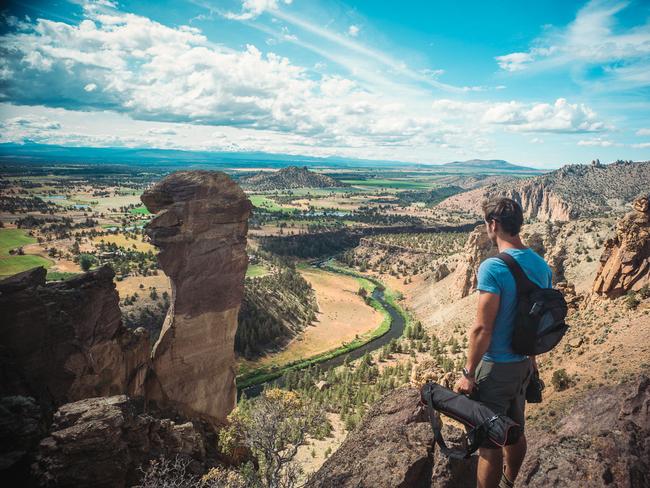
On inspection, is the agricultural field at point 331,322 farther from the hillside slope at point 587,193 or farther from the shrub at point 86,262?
the hillside slope at point 587,193

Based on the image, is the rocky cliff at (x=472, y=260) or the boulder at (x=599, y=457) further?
the rocky cliff at (x=472, y=260)

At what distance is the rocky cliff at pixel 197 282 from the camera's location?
2380cm

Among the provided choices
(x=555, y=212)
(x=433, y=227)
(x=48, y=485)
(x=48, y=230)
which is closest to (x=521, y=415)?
(x=48, y=485)

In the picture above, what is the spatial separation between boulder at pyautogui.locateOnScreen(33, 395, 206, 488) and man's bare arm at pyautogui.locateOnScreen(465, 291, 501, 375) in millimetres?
10804

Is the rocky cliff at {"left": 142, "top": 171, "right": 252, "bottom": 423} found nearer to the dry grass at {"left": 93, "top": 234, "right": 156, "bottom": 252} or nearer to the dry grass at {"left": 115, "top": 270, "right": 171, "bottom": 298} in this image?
the dry grass at {"left": 115, "top": 270, "right": 171, "bottom": 298}

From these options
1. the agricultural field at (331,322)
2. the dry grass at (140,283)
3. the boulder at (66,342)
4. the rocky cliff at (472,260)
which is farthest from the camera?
the rocky cliff at (472,260)

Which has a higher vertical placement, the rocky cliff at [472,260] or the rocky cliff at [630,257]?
the rocky cliff at [630,257]

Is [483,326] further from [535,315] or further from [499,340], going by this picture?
[535,315]

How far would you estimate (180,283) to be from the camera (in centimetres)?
2425

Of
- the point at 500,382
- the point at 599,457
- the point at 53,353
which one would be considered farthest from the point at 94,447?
the point at 599,457

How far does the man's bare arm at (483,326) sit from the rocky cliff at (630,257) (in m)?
32.1

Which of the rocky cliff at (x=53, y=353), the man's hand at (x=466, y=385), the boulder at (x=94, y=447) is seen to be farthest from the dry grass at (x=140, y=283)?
the man's hand at (x=466, y=385)

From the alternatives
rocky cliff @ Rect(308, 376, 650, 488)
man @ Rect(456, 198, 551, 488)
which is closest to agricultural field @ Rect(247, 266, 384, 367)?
rocky cliff @ Rect(308, 376, 650, 488)

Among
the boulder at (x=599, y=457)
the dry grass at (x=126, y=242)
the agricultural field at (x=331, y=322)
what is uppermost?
the boulder at (x=599, y=457)
